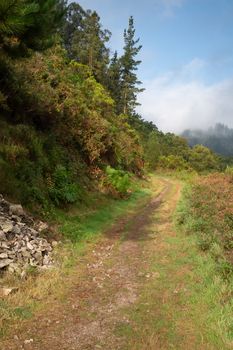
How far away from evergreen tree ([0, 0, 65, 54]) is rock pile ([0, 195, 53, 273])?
4448 millimetres

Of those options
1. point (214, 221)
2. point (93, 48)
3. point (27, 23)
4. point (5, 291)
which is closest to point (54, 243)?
point (5, 291)

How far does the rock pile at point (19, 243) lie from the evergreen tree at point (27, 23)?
445 centimetres

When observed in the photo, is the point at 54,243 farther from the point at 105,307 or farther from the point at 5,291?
the point at 105,307

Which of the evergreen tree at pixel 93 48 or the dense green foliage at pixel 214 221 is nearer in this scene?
the dense green foliage at pixel 214 221

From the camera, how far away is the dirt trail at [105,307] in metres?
5.88

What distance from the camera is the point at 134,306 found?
23.6 feet

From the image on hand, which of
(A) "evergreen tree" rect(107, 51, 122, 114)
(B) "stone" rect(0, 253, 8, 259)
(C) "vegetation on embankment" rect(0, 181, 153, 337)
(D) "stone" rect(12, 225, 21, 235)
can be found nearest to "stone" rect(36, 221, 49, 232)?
(C) "vegetation on embankment" rect(0, 181, 153, 337)

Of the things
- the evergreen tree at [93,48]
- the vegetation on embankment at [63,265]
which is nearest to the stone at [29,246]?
the vegetation on embankment at [63,265]

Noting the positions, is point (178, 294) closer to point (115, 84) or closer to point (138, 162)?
point (138, 162)

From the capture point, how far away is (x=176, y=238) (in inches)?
477

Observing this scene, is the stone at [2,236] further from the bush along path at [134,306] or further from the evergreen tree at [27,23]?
the evergreen tree at [27,23]

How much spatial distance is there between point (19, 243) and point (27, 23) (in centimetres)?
552

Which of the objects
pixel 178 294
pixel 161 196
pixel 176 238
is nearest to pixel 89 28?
pixel 161 196

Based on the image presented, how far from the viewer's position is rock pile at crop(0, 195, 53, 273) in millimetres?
8148
